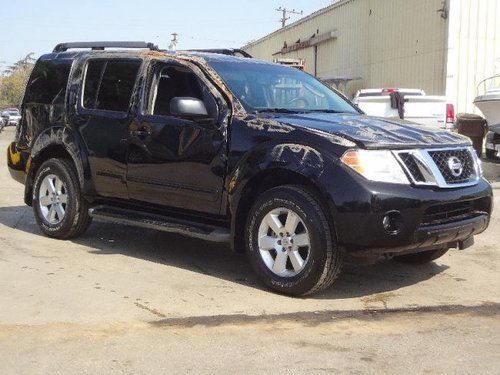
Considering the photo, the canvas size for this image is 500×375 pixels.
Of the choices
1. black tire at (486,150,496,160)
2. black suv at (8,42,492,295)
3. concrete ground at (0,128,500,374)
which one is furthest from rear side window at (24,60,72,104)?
black tire at (486,150,496,160)

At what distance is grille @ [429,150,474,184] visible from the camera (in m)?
4.98

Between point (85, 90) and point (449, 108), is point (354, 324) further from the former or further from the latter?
point (449, 108)

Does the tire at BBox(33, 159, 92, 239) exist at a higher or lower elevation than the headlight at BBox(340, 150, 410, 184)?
lower

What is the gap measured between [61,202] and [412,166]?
146 inches

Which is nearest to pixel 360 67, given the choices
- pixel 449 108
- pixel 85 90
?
pixel 449 108

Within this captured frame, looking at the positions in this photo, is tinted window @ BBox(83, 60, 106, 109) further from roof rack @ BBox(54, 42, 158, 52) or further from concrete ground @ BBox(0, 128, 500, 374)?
concrete ground @ BBox(0, 128, 500, 374)

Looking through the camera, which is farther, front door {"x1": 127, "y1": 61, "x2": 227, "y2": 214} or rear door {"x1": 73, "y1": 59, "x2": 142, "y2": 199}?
rear door {"x1": 73, "y1": 59, "x2": 142, "y2": 199}

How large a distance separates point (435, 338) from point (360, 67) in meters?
23.1

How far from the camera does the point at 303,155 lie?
491 centimetres

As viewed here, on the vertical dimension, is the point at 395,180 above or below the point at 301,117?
below

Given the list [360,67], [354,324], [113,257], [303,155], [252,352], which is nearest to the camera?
[252,352]

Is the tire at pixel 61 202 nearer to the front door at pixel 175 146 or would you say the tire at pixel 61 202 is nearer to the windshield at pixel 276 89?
the front door at pixel 175 146

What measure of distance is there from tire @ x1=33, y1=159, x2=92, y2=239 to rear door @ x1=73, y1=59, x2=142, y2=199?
329mm

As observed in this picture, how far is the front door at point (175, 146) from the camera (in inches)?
218
